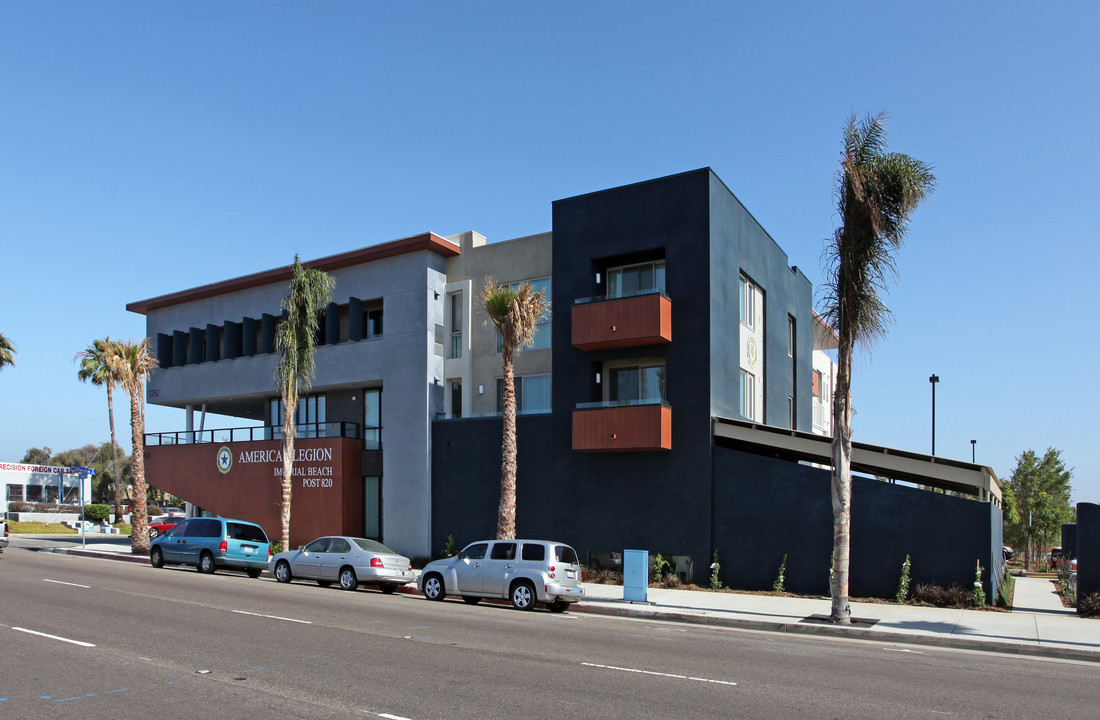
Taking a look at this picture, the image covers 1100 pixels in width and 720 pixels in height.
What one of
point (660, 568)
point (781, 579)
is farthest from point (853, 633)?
point (660, 568)

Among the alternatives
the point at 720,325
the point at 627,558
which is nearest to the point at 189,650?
the point at 627,558

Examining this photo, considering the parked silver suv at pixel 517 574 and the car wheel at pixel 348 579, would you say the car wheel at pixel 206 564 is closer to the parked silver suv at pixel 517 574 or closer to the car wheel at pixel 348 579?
the car wheel at pixel 348 579

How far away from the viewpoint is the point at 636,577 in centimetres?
2100

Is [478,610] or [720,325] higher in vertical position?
[720,325]

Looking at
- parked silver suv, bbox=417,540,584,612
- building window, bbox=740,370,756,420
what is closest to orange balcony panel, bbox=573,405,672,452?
building window, bbox=740,370,756,420

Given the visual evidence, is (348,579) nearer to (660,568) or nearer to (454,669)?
(660,568)

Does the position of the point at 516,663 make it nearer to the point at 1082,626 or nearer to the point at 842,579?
the point at 842,579

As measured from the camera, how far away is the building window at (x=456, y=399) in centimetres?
3142

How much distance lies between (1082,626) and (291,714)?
16182mm

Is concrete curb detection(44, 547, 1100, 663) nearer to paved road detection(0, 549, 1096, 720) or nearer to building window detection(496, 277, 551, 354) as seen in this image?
paved road detection(0, 549, 1096, 720)

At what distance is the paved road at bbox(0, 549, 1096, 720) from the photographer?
29.4ft

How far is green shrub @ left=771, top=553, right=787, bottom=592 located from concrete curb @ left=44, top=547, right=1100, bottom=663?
525 centimetres

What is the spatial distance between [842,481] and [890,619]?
297 centimetres

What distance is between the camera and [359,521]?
32.5m
